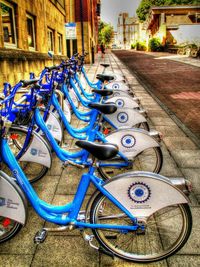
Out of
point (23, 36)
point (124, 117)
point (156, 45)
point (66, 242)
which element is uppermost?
point (156, 45)

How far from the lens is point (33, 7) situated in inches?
390

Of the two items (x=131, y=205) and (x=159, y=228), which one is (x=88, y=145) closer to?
(x=131, y=205)

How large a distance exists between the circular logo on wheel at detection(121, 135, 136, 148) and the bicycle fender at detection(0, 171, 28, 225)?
5.29 feet

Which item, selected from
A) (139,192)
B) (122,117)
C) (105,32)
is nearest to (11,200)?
(139,192)

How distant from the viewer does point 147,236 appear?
2729mm

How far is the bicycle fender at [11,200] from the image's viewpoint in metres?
2.33

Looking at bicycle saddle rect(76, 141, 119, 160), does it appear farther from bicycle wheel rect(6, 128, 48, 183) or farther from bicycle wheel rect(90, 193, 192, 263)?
bicycle wheel rect(6, 128, 48, 183)

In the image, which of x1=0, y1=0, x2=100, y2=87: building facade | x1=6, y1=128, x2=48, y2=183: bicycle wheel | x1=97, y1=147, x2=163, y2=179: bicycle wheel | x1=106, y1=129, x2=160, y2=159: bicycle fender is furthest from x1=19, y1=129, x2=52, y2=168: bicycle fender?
x1=0, y1=0, x2=100, y2=87: building facade

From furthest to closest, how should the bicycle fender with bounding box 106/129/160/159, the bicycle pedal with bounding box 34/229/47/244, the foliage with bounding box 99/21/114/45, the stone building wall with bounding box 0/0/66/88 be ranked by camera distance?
1. the foliage with bounding box 99/21/114/45
2. the stone building wall with bounding box 0/0/66/88
3. the bicycle fender with bounding box 106/129/160/159
4. the bicycle pedal with bounding box 34/229/47/244

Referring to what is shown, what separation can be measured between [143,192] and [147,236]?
27.1 inches

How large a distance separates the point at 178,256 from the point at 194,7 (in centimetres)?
5702

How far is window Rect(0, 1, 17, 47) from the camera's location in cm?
791

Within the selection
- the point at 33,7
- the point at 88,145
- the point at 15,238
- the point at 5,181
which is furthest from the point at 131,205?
the point at 33,7

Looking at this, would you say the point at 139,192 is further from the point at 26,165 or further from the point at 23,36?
the point at 23,36
